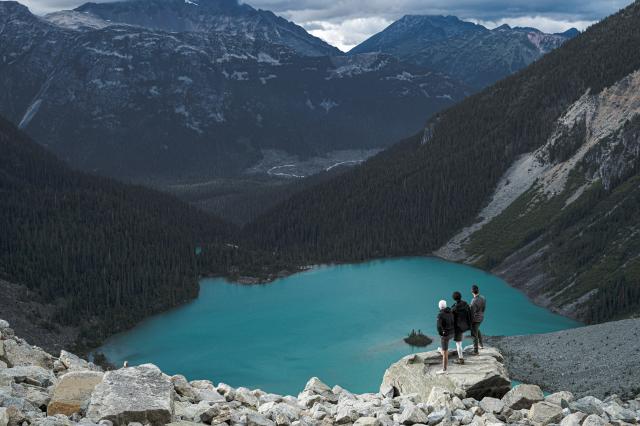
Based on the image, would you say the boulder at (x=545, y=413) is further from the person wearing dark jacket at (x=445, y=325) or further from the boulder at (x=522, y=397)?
the person wearing dark jacket at (x=445, y=325)

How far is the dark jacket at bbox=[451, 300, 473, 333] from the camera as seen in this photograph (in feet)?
115

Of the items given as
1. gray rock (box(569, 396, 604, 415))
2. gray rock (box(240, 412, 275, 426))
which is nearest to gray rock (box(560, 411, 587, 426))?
gray rock (box(569, 396, 604, 415))

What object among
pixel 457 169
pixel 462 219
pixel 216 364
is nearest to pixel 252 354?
pixel 216 364

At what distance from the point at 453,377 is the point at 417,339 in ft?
226

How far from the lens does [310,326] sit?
113m

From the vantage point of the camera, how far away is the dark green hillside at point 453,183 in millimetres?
173125

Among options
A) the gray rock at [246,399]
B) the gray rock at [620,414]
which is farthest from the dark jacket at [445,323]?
the gray rock at [246,399]

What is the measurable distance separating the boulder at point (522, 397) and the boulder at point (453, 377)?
130 centimetres

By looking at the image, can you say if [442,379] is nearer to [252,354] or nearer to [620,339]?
[620,339]

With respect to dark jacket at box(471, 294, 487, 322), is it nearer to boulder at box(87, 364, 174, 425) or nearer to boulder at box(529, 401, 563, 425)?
boulder at box(529, 401, 563, 425)

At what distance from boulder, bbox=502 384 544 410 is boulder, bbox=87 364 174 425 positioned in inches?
505

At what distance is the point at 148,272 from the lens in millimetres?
139375

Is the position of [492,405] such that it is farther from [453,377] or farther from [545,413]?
[453,377]

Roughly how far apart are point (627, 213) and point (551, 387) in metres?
63.9
